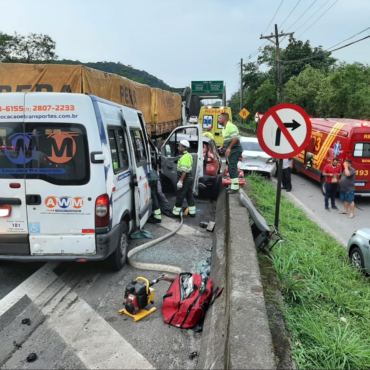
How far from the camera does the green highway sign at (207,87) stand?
24.3 metres

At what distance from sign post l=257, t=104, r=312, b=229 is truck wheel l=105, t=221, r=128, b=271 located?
2319 mm

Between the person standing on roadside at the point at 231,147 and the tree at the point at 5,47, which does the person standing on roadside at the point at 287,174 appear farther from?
the tree at the point at 5,47

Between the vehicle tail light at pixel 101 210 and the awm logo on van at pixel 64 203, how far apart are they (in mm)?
189

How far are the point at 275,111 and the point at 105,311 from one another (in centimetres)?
324

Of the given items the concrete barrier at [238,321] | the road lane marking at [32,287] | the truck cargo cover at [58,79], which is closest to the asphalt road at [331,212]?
the concrete barrier at [238,321]

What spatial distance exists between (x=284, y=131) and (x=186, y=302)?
8.37 feet

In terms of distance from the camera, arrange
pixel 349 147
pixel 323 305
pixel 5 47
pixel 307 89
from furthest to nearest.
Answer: pixel 5 47 < pixel 307 89 < pixel 349 147 < pixel 323 305

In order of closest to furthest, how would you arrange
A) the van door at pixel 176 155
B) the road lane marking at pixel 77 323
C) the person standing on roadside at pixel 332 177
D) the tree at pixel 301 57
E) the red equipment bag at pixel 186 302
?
the road lane marking at pixel 77 323 → the red equipment bag at pixel 186 302 → the van door at pixel 176 155 → the person standing on roadside at pixel 332 177 → the tree at pixel 301 57

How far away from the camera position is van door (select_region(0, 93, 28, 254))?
4.14 m

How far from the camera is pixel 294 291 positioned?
145 inches

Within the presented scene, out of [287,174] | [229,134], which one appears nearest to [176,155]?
[229,134]

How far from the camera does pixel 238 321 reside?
9.15ft

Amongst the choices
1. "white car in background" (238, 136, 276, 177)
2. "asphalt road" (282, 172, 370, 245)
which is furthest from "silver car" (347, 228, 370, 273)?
"white car in background" (238, 136, 276, 177)

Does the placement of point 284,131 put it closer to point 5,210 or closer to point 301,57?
point 5,210
